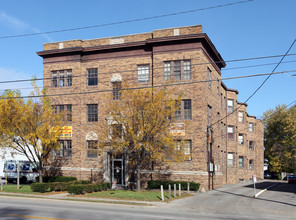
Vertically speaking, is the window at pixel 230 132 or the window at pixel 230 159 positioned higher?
the window at pixel 230 132

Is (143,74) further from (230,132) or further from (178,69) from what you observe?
(230,132)

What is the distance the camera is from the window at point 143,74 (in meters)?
31.5

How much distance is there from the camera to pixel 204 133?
2948 cm

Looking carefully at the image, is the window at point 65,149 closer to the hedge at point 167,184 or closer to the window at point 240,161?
the hedge at point 167,184

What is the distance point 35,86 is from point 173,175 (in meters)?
14.1

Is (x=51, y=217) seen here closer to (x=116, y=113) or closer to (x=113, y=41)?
(x=116, y=113)

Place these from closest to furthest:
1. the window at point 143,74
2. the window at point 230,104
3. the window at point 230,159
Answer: the window at point 143,74 < the window at point 230,159 < the window at point 230,104

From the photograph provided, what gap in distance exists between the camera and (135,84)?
31.0 m

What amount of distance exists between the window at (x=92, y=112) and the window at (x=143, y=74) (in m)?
5.41

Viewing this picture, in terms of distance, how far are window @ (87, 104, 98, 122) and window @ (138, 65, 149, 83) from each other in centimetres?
541

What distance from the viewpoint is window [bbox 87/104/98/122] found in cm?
3319

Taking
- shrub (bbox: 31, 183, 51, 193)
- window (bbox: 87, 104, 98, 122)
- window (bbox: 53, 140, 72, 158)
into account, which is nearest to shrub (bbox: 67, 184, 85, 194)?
shrub (bbox: 31, 183, 51, 193)

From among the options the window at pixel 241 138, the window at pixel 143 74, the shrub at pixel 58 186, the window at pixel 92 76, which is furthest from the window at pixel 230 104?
the shrub at pixel 58 186

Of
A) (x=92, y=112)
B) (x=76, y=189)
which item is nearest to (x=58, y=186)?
(x=76, y=189)
